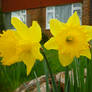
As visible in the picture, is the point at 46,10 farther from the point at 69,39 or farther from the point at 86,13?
the point at 69,39

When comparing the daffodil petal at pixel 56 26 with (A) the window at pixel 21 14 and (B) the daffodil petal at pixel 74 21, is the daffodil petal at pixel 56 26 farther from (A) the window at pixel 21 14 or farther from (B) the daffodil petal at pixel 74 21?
(A) the window at pixel 21 14

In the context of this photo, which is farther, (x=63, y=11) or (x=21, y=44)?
(x=63, y=11)

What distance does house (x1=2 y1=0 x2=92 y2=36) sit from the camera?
9.64 metres

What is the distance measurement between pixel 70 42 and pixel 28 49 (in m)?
0.11

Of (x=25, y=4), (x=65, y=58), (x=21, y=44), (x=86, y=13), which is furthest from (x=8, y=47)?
(x=25, y=4)

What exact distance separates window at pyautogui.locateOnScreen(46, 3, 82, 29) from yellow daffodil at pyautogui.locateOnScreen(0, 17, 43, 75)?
387 inches

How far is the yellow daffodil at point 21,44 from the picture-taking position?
1.89ft

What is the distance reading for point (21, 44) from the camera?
59 centimetres

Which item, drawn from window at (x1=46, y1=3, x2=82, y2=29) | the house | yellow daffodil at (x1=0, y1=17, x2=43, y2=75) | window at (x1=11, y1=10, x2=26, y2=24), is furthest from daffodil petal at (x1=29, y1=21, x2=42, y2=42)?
window at (x1=11, y1=10, x2=26, y2=24)

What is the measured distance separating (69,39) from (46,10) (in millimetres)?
11069

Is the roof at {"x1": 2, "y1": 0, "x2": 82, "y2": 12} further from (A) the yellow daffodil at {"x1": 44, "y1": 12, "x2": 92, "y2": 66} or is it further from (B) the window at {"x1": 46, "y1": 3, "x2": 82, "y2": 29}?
(A) the yellow daffodil at {"x1": 44, "y1": 12, "x2": 92, "y2": 66}

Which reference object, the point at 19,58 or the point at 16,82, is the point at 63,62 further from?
the point at 16,82

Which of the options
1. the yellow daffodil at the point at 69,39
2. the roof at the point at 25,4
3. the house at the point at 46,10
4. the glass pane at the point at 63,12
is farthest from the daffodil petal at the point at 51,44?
the glass pane at the point at 63,12

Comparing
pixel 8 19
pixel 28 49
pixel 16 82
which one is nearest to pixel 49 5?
pixel 8 19
